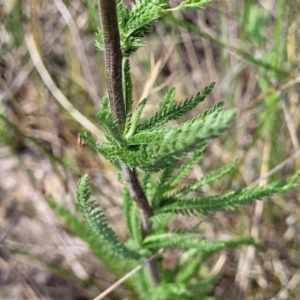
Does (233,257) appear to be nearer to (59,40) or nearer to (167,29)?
(167,29)

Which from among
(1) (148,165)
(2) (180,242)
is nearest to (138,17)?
(1) (148,165)

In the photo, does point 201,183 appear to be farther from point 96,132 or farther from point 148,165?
point 96,132

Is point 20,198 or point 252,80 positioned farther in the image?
point 252,80

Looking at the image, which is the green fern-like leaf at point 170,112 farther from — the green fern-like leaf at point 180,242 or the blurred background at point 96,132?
the blurred background at point 96,132

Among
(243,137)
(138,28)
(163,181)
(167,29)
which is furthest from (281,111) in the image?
(138,28)

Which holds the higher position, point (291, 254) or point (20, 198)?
point (20, 198)

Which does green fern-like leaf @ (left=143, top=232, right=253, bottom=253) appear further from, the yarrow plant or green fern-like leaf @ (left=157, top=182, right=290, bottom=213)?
green fern-like leaf @ (left=157, top=182, right=290, bottom=213)
